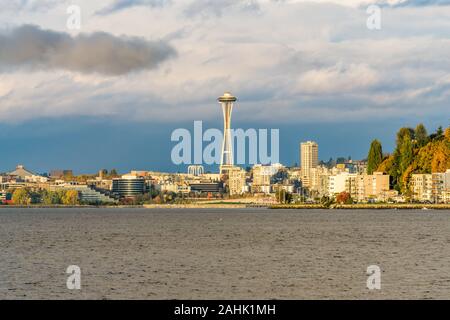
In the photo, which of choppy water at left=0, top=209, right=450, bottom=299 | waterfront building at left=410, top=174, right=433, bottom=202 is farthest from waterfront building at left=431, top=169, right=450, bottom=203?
choppy water at left=0, top=209, right=450, bottom=299

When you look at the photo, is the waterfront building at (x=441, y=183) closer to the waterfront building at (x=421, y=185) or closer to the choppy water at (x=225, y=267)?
the waterfront building at (x=421, y=185)

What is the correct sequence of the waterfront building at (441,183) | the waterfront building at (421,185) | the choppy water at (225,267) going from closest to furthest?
the choppy water at (225,267) < the waterfront building at (441,183) < the waterfront building at (421,185)

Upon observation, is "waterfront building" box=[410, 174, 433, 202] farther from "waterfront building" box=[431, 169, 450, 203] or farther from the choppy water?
the choppy water

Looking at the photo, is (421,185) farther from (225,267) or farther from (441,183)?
(225,267)

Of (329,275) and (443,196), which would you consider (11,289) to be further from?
(443,196)

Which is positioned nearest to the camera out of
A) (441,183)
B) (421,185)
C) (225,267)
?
(225,267)

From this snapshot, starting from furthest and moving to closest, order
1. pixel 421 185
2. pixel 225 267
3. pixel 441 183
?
pixel 421 185 → pixel 441 183 → pixel 225 267

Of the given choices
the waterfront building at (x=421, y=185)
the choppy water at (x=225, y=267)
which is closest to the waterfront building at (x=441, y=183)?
the waterfront building at (x=421, y=185)

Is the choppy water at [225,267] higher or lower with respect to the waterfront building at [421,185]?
lower

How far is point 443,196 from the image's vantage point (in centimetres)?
19738

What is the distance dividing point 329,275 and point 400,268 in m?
5.23

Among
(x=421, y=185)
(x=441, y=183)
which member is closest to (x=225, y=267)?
(x=441, y=183)

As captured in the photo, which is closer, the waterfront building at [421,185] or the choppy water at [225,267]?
the choppy water at [225,267]
